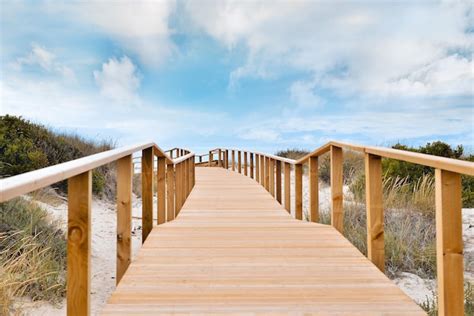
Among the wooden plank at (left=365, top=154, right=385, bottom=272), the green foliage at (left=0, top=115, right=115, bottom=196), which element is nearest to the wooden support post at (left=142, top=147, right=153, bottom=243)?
the wooden plank at (left=365, top=154, right=385, bottom=272)

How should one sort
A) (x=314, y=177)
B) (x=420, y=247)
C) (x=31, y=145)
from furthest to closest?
1. (x=31, y=145)
2. (x=420, y=247)
3. (x=314, y=177)

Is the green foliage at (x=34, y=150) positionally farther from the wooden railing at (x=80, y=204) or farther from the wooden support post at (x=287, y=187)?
the wooden railing at (x=80, y=204)

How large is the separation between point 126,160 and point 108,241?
409 centimetres

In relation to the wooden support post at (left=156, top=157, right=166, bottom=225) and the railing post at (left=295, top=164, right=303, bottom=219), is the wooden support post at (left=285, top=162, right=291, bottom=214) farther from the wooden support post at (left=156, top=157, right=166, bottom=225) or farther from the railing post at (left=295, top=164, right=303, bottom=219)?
the wooden support post at (left=156, top=157, right=166, bottom=225)

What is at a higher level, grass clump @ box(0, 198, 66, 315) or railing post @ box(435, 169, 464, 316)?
railing post @ box(435, 169, 464, 316)

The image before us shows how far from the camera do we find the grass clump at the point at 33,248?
3992 mm

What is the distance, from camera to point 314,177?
4.92m

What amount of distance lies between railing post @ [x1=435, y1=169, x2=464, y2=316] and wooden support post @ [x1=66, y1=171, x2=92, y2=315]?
1.72 metres

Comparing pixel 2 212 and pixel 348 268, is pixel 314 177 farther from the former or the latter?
pixel 2 212

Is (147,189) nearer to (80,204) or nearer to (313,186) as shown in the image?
(80,204)

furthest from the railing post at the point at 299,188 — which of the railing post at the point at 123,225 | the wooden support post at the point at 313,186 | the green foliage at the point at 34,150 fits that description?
the green foliage at the point at 34,150

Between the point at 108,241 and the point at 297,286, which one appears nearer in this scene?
the point at 297,286

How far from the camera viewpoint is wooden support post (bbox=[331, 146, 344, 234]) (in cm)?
402

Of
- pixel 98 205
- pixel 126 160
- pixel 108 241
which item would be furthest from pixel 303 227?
pixel 98 205
